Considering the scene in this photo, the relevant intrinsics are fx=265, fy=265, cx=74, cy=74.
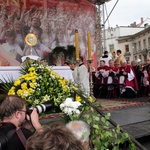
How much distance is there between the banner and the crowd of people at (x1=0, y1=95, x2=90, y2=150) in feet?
35.8

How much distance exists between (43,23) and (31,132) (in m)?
12.7

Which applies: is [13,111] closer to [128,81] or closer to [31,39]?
[31,39]

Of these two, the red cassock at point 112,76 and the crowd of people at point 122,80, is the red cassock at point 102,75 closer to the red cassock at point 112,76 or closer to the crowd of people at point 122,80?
the crowd of people at point 122,80

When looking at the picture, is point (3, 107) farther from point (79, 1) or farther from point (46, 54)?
point (79, 1)

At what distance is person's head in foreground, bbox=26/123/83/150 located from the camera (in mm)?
1102

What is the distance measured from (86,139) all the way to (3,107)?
0.74 m

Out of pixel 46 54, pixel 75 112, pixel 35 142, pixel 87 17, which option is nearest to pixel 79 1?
pixel 87 17

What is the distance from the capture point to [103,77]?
10125mm

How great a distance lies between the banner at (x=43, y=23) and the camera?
1295 cm

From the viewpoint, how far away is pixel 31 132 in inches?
74.7

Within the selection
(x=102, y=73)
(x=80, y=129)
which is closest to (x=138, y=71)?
(x=102, y=73)

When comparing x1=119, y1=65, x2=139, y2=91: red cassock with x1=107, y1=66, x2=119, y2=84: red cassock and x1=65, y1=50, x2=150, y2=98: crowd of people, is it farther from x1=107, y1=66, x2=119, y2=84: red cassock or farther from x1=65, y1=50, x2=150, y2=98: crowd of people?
x1=107, y1=66, x2=119, y2=84: red cassock

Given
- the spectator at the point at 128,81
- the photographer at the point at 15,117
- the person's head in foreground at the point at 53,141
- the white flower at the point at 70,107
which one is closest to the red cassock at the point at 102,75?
the spectator at the point at 128,81

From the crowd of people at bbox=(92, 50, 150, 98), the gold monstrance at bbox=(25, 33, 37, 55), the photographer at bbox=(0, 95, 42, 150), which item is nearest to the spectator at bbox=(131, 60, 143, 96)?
the crowd of people at bbox=(92, 50, 150, 98)
